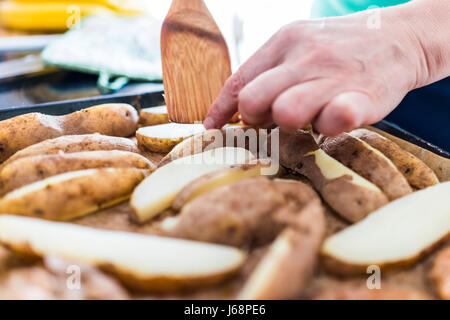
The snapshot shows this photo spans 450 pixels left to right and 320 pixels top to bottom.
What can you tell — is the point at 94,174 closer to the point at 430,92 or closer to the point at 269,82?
the point at 269,82

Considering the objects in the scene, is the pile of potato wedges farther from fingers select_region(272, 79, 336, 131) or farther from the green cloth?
the green cloth

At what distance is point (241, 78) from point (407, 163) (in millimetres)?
347

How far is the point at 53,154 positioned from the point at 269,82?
15.2 inches

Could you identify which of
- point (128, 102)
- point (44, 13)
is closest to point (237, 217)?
point (128, 102)

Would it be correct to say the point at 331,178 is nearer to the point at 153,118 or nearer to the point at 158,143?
the point at 158,143

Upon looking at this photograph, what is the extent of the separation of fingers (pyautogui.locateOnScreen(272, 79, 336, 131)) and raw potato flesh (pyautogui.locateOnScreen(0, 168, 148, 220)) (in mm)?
260

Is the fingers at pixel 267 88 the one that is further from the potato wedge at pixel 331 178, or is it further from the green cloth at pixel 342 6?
the green cloth at pixel 342 6

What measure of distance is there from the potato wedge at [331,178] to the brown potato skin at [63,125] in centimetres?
39

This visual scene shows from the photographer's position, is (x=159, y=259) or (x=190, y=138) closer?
(x=159, y=259)

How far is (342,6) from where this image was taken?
4.44 feet

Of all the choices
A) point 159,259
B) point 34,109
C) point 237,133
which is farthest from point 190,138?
point 34,109

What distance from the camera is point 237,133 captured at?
0.76m

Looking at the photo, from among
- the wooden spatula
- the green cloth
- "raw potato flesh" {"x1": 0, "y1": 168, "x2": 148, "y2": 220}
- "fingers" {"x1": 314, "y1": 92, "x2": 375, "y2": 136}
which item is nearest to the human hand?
"fingers" {"x1": 314, "y1": 92, "x2": 375, "y2": 136}

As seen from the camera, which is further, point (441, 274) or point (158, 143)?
point (158, 143)
